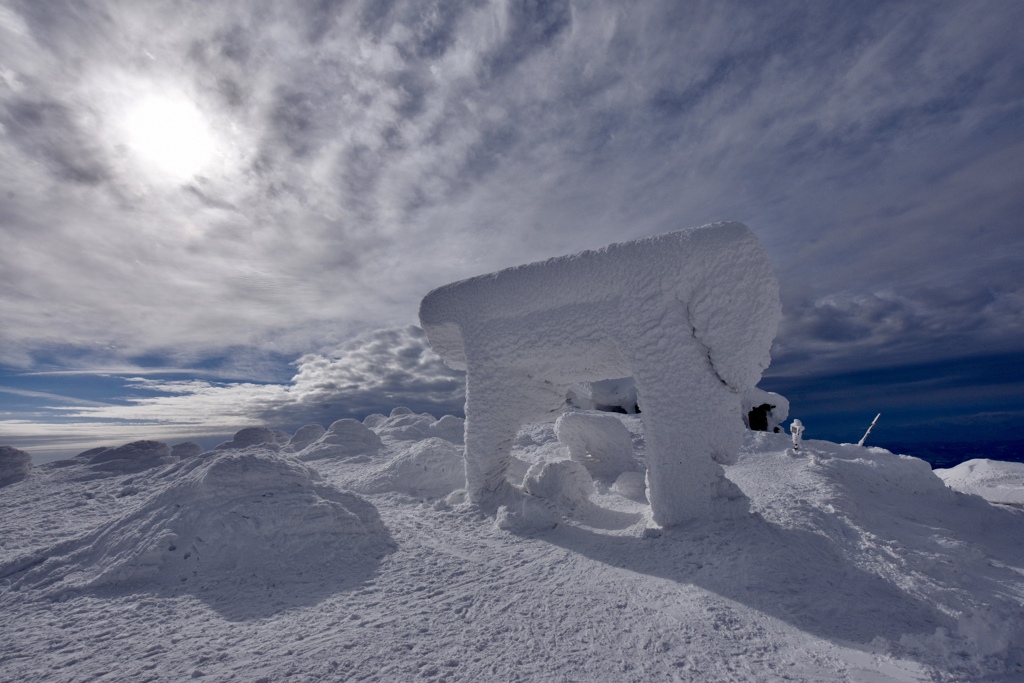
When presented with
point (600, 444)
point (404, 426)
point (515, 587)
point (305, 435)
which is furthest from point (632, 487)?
point (305, 435)

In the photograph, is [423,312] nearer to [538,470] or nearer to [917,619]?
[538,470]

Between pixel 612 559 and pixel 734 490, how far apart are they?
1.89 m

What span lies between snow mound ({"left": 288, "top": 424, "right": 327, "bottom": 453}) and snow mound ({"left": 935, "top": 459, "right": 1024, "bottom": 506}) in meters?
16.7

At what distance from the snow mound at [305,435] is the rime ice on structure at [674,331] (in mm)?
11008

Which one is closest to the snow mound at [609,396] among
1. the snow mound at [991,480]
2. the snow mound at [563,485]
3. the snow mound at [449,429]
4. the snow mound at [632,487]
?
the snow mound at [449,429]

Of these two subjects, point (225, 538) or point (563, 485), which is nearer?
point (225, 538)

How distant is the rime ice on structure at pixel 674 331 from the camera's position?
5.58m

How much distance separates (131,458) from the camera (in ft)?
38.0

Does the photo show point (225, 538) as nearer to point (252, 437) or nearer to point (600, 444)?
point (600, 444)

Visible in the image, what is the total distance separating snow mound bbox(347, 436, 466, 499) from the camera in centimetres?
860

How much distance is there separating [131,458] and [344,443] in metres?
5.48

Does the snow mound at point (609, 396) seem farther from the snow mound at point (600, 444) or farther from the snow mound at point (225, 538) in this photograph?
the snow mound at point (225, 538)

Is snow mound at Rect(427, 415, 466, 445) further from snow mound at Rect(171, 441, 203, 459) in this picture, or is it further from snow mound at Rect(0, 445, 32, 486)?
snow mound at Rect(0, 445, 32, 486)

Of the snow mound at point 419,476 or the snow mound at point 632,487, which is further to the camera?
the snow mound at point 419,476
